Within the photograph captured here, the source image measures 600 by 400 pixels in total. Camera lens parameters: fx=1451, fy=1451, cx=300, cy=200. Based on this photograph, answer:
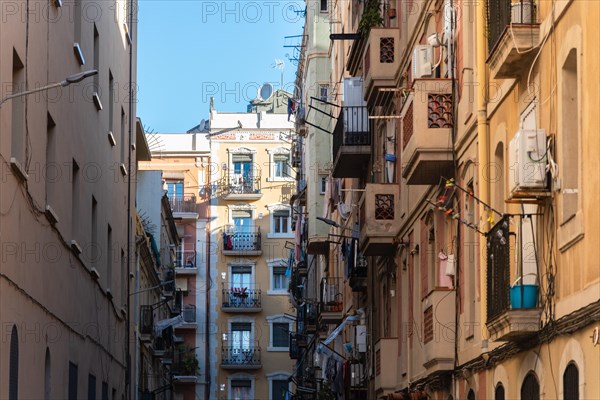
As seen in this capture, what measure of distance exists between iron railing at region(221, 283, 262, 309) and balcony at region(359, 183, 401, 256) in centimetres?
4699

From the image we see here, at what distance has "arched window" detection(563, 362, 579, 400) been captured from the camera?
49.7 feet

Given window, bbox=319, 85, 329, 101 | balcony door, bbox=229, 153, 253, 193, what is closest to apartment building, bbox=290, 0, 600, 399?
window, bbox=319, 85, 329, 101

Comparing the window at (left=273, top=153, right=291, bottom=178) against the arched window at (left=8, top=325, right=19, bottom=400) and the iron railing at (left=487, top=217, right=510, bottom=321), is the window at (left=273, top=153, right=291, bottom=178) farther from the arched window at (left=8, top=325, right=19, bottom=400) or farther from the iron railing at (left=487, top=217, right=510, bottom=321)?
the iron railing at (left=487, top=217, right=510, bottom=321)

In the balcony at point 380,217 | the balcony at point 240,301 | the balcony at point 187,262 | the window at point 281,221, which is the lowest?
the balcony at point 380,217

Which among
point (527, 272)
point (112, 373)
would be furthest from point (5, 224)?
point (112, 373)

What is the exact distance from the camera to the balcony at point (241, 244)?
79000mm

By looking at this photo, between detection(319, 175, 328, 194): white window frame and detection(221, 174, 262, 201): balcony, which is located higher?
detection(221, 174, 262, 201): balcony

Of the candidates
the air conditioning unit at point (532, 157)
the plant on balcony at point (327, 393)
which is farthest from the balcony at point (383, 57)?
the plant on balcony at point (327, 393)

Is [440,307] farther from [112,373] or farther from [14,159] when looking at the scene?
[112,373]

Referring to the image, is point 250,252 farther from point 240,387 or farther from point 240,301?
point 240,387

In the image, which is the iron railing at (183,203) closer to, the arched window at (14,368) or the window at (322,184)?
the window at (322,184)

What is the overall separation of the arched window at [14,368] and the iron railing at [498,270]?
661 centimetres

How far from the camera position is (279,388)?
78.5 meters

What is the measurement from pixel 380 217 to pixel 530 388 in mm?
13692
